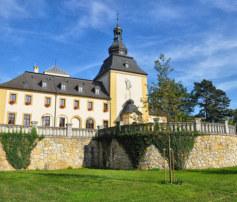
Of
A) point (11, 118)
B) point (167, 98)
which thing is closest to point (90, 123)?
point (11, 118)

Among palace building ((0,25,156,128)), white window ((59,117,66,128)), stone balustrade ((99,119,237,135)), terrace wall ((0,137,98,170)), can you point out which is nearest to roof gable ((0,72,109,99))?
palace building ((0,25,156,128))

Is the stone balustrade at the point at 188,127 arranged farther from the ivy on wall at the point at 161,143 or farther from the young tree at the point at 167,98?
the young tree at the point at 167,98

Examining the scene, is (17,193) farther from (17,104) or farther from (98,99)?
(98,99)

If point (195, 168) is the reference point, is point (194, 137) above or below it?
above

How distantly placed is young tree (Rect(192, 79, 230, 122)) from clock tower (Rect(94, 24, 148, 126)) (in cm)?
1635

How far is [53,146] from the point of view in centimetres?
1920

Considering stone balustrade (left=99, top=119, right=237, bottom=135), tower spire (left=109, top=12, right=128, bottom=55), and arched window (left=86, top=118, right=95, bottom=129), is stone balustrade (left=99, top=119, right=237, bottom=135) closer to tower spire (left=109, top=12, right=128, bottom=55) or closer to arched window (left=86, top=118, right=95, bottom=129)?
arched window (left=86, top=118, right=95, bottom=129)

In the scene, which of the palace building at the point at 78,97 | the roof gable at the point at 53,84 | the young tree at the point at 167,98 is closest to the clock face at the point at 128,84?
the palace building at the point at 78,97

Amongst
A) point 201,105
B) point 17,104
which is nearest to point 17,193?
point 17,104

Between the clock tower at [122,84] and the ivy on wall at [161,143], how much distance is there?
13300 millimetres

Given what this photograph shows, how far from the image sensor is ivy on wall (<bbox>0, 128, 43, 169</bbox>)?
58.2 feet

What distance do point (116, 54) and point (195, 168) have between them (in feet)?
74.0

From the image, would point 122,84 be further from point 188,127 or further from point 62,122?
point 188,127

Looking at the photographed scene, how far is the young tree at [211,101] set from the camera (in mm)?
44919
